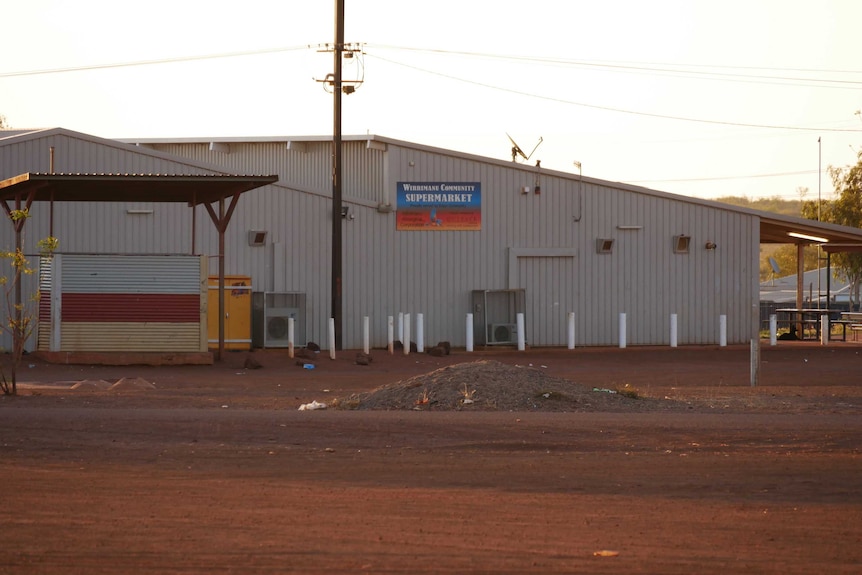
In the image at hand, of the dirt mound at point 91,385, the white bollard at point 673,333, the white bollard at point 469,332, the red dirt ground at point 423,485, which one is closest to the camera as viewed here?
the red dirt ground at point 423,485

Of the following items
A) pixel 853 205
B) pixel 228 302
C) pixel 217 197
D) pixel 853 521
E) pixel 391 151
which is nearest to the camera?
pixel 853 521

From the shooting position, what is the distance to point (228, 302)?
92.4 feet

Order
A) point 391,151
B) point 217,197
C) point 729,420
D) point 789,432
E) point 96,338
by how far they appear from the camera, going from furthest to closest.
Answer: point 391,151 → point 217,197 → point 96,338 → point 729,420 → point 789,432

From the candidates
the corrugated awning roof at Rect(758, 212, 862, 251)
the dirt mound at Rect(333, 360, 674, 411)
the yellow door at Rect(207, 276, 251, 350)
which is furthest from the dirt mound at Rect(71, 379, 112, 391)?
the corrugated awning roof at Rect(758, 212, 862, 251)

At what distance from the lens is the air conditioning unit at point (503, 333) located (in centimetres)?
3105

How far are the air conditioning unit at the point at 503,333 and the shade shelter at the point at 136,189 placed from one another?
333 inches

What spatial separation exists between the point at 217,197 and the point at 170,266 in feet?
7.67

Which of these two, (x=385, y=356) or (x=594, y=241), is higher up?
(x=594, y=241)

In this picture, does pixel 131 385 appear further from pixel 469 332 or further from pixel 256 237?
pixel 469 332

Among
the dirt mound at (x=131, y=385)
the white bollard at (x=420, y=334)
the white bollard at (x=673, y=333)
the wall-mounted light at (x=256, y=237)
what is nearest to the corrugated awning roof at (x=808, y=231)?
the white bollard at (x=673, y=333)

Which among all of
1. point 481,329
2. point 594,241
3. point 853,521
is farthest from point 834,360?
point 853,521

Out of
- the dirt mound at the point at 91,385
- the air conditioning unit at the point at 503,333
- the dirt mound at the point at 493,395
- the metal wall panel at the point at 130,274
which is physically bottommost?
the dirt mound at the point at 91,385

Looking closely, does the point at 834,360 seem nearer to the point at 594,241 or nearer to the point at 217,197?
the point at 594,241

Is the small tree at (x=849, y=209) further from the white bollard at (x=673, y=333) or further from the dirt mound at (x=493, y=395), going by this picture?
the dirt mound at (x=493, y=395)
